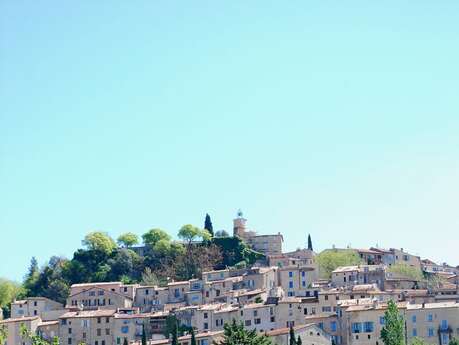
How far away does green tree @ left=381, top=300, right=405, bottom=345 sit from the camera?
53.0m

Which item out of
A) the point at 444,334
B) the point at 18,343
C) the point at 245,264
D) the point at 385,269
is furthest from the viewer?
the point at 245,264

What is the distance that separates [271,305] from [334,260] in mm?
16971

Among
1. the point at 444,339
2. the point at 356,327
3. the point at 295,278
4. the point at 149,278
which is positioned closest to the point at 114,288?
the point at 149,278

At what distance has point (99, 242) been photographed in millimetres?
84812

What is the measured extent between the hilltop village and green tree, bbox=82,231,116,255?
25.4ft

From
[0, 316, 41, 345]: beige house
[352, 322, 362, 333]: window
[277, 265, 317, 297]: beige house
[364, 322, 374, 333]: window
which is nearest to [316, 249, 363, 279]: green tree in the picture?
[277, 265, 317, 297]: beige house

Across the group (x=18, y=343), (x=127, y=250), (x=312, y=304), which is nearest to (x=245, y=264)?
(x=127, y=250)

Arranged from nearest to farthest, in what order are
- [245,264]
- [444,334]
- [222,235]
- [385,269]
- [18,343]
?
1. [444,334]
2. [18,343]
3. [385,269]
4. [245,264]
5. [222,235]

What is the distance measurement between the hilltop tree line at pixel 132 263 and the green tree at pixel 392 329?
1111 inches

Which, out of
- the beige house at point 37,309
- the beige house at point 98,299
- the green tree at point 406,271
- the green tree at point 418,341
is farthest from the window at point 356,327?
the beige house at point 37,309

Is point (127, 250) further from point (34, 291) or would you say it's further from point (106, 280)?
point (34, 291)

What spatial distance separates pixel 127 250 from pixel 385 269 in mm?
26051

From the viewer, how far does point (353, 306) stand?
60.8 m

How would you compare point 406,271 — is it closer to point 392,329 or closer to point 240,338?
point 392,329
